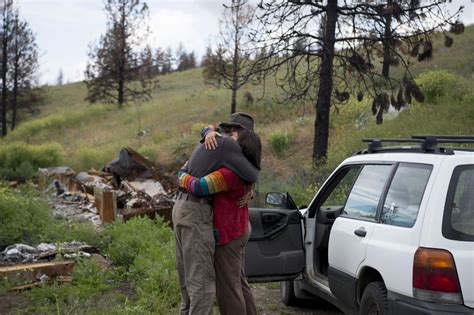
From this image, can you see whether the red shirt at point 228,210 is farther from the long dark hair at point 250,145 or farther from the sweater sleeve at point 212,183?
the long dark hair at point 250,145

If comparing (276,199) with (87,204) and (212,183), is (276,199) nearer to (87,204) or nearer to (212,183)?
(212,183)

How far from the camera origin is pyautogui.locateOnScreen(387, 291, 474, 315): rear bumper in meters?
3.41

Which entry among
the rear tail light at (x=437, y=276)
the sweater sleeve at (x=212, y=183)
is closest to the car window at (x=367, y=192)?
the rear tail light at (x=437, y=276)

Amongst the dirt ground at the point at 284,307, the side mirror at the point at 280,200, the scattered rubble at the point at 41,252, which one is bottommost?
the dirt ground at the point at 284,307

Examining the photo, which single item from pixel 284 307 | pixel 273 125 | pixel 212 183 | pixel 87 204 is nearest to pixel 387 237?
pixel 212 183

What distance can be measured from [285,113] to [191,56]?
243 feet

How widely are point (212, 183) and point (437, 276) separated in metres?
1.73

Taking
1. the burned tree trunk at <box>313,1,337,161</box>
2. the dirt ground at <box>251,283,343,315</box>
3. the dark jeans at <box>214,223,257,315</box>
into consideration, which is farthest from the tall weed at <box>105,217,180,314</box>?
the burned tree trunk at <box>313,1,337,161</box>

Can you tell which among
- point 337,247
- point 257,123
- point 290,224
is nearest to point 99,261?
point 290,224

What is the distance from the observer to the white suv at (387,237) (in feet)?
11.4

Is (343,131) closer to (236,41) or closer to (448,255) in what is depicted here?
(236,41)

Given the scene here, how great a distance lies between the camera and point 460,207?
3598mm

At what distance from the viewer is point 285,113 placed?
85.5 ft

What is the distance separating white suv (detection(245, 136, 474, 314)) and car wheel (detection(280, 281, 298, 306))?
1.10 feet
